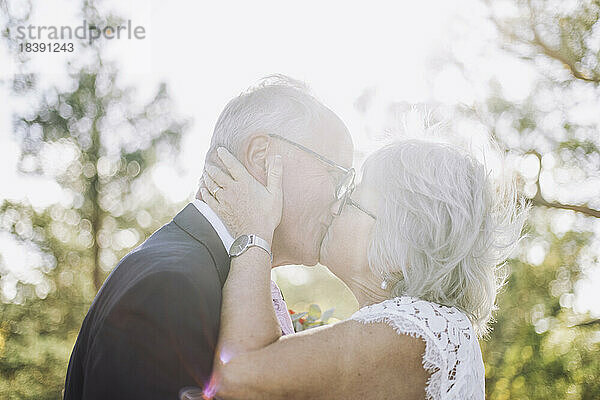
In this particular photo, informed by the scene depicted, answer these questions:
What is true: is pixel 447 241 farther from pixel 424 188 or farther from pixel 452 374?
pixel 452 374

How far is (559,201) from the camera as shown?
7.07 metres

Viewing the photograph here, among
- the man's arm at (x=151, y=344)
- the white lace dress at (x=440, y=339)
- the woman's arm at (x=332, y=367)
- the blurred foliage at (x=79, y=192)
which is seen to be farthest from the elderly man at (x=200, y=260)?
the blurred foliage at (x=79, y=192)

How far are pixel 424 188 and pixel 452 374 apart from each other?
2.31 ft

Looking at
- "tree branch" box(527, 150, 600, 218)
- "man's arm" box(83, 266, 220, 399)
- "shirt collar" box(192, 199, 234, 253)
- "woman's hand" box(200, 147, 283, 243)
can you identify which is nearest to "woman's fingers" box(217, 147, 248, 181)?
"woman's hand" box(200, 147, 283, 243)

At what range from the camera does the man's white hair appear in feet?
7.88

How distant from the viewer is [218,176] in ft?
7.69

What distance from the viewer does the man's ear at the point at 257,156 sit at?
2.39 metres

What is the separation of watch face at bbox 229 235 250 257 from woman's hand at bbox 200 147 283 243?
4 cm

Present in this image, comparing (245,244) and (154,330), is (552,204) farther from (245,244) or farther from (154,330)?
(154,330)

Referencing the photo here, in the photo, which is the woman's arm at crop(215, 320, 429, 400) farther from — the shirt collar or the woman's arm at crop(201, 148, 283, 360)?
the shirt collar

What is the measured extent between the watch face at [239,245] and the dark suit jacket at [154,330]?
217 millimetres

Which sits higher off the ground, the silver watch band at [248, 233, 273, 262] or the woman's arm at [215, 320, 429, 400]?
the silver watch band at [248, 233, 273, 262]

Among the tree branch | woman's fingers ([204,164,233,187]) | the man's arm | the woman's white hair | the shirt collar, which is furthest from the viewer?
the tree branch

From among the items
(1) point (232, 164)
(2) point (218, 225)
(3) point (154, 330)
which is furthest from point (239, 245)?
(3) point (154, 330)
